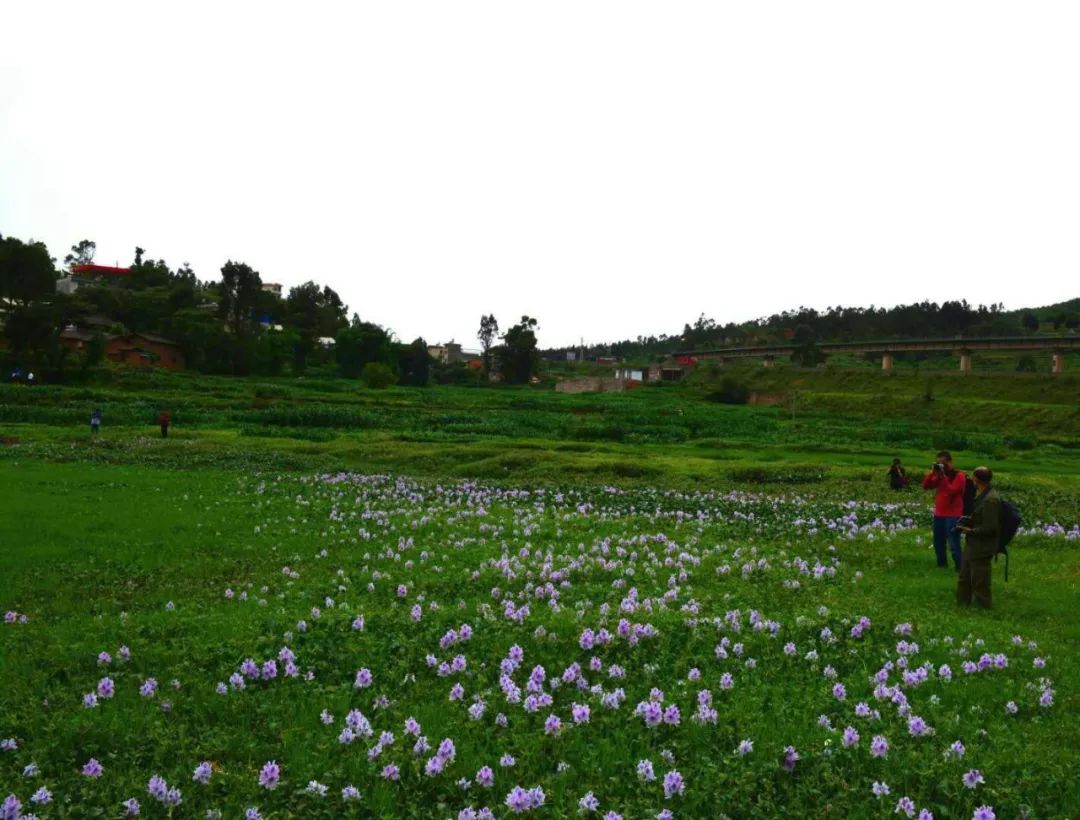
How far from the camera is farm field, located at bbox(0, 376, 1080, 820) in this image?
661cm

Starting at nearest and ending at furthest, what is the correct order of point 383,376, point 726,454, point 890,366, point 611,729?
point 611,729
point 726,454
point 383,376
point 890,366

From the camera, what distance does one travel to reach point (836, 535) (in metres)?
18.2

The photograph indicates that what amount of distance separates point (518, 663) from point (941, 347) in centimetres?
10935

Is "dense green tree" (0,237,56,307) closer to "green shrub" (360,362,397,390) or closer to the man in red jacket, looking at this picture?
"green shrub" (360,362,397,390)

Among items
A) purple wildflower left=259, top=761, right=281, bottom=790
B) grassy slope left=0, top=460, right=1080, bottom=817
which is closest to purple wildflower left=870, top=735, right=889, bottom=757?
grassy slope left=0, top=460, right=1080, bottom=817

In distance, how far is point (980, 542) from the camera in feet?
39.6

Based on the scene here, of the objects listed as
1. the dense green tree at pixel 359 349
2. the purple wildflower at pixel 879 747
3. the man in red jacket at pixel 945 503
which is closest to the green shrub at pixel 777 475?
the man in red jacket at pixel 945 503

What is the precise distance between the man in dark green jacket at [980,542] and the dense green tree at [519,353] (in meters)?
119

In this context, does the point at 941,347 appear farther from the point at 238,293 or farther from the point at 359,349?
the point at 238,293

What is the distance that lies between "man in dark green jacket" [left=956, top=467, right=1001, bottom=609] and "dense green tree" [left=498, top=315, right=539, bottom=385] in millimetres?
119273

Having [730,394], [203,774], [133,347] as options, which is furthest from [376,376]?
[203,774]

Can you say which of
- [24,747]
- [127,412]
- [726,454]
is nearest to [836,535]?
[24,747]

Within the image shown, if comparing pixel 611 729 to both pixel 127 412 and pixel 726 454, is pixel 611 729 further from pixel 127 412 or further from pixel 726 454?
pixel 127 412

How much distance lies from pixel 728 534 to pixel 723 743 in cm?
1092
